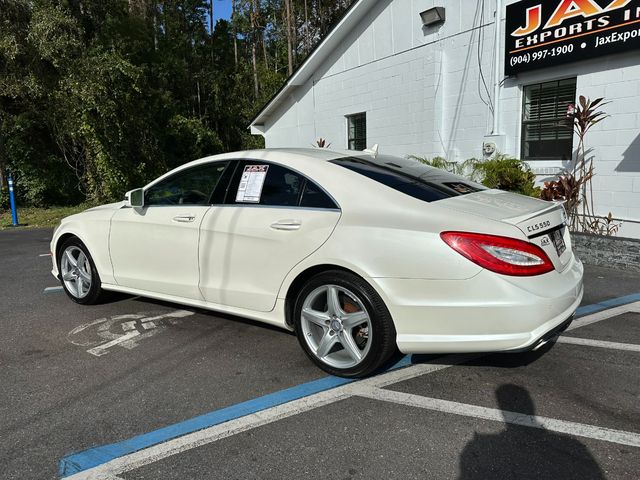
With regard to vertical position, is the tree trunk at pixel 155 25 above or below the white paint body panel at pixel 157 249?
above

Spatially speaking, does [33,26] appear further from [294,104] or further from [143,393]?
[143,393]

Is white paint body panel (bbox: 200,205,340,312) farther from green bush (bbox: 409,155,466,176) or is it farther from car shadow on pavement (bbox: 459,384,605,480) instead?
green bush (bbox: 409,155,466,176)

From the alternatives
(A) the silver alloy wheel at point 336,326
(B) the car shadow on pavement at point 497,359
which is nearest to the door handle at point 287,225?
(A) the silver alloy wheel at point 336,326

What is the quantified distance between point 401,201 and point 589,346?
2.08 m

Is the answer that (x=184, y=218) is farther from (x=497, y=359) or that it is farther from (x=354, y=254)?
(x=497, y=359)

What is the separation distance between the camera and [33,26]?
46.7 feet

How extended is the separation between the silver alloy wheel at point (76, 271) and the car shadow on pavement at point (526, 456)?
4.09m

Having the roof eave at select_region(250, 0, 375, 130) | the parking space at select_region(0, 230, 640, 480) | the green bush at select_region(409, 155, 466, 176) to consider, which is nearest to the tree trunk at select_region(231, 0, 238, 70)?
the roof eave at select_region(250, 0, 375, 130)

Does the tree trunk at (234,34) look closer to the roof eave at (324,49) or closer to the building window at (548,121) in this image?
the roof eave at (324,49)

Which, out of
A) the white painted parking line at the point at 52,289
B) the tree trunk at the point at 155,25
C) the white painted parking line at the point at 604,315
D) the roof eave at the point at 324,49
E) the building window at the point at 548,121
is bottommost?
the white painted parking line at the point at 604,315

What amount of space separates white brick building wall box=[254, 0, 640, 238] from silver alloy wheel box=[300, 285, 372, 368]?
5.89 m

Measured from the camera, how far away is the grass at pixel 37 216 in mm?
12727

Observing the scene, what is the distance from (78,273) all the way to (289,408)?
325 cm

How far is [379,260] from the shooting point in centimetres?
308
